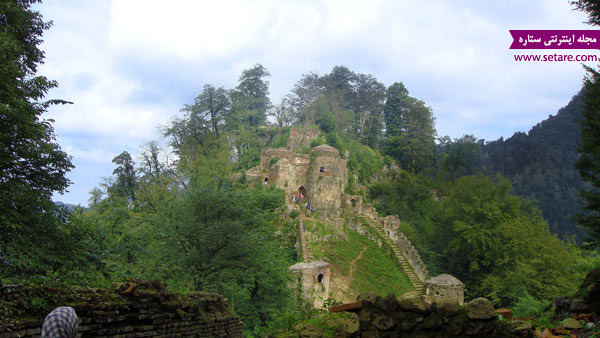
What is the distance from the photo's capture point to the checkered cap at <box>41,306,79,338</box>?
3537mm

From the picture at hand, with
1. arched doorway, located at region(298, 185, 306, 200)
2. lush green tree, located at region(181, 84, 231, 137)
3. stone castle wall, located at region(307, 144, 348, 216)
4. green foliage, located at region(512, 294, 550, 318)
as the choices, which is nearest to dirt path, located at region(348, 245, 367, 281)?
stone castle wall, located at region(307, 144, 348, 216)

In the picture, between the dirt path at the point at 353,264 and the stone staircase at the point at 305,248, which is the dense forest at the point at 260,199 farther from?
the dirt path at the point at 353,264

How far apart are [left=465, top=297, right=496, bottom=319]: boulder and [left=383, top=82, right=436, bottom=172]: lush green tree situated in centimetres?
4489

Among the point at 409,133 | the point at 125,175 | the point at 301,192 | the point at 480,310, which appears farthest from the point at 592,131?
the point at 409,133

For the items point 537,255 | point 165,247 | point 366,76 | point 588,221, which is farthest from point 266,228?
point 366,76

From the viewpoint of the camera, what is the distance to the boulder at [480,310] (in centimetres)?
529

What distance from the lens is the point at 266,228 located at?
49.7ft

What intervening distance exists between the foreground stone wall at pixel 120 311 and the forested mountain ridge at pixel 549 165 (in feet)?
165

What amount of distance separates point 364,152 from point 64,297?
44307mm

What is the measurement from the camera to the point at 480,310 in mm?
5336

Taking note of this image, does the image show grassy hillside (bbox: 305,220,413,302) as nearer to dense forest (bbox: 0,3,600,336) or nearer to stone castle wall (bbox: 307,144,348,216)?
dense forest (bbox: 0,3,600,336)

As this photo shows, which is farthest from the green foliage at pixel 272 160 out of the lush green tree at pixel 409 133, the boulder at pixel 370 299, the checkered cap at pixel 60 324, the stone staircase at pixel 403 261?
the checkered cap at pixel 60 324

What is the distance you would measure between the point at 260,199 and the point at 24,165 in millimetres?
16606

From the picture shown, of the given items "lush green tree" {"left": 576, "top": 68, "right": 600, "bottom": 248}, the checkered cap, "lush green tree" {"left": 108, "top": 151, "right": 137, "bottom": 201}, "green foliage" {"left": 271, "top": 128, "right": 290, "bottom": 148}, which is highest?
"green foliage" {"left": 271, "top": 128, "right": 290, "bottom": 148}
